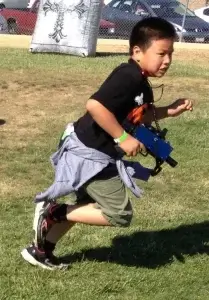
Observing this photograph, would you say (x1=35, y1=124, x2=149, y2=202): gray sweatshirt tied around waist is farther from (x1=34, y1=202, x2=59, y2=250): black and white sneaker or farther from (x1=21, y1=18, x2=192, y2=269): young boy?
(x1=34, y1=202, x2=59, y2=250): black and white sneaker

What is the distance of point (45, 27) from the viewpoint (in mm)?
13820

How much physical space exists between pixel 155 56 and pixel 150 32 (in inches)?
5.3

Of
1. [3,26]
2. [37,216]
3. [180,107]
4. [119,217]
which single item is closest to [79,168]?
[119,217]

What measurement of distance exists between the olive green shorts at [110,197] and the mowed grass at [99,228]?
38 cm

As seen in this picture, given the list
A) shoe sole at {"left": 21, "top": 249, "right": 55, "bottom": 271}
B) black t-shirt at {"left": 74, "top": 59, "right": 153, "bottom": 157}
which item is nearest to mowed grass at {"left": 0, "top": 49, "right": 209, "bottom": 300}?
shoe sole at {"left": 21, "top": 249, "right": 55, "bottom": 271}

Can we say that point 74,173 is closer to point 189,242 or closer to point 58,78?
point 189,242

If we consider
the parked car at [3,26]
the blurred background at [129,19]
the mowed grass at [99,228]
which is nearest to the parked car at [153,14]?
the blurred background at [129,19]

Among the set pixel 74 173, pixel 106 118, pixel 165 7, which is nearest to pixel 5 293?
pixel 74 173

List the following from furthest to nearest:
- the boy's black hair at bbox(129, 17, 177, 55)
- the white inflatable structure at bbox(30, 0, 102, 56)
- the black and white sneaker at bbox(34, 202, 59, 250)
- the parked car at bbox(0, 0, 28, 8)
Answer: the parked car at bbox(0, 0, 28, 8) → the white inflatable structure at bbox(30, 0, 102, 56) → the black and white sneaker at bbox(34, 202, 59, 250) → the boy's black hair at bbox(129, 17, 177, 55)

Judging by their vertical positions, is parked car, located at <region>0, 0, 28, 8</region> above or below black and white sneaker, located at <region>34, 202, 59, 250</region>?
below

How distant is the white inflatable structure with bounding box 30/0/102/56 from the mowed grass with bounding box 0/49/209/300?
126 inches

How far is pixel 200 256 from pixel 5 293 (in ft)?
4.43

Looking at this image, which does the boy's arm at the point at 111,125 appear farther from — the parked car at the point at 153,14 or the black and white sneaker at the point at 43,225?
the parked car at the point at 153,14

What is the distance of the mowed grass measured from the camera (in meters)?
4.09
